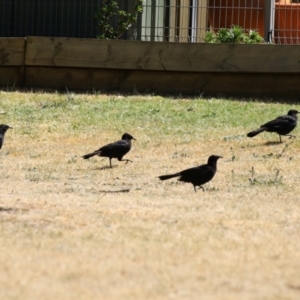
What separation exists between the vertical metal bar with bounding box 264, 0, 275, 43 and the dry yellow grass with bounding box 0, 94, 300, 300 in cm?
434

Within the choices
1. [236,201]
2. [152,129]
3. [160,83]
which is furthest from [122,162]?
[160,83]

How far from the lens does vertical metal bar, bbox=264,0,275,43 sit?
66.8 feet

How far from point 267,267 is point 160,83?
1202cm

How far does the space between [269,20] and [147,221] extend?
11.2 m

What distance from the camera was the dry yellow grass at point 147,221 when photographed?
739 cm

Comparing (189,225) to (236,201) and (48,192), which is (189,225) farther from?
(48,192)

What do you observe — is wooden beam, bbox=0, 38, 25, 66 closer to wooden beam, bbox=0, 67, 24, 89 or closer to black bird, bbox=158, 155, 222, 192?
wooden beam, bbox=0, 67, 24, 89

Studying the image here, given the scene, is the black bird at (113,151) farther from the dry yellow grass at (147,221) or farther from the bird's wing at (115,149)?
the dry yellow grass at (147,221)

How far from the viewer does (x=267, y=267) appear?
7934 millimetres

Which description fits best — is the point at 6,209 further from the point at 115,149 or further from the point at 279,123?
the point at 279,123

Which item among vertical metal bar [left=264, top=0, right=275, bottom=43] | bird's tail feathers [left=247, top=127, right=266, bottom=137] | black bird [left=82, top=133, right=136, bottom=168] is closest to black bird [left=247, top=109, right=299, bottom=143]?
bird's tail feathers [left=247, top=127, right=266, bottom=137]

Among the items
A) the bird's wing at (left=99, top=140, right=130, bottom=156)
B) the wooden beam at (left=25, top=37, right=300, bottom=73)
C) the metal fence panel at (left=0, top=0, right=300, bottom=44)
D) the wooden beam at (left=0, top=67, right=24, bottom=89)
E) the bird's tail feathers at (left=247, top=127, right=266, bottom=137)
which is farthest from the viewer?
the metal fence panel at (left=0, top=0, right=300, bottom=44)

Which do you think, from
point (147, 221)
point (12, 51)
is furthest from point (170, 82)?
point (147, 221)

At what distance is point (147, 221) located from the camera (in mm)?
10078
